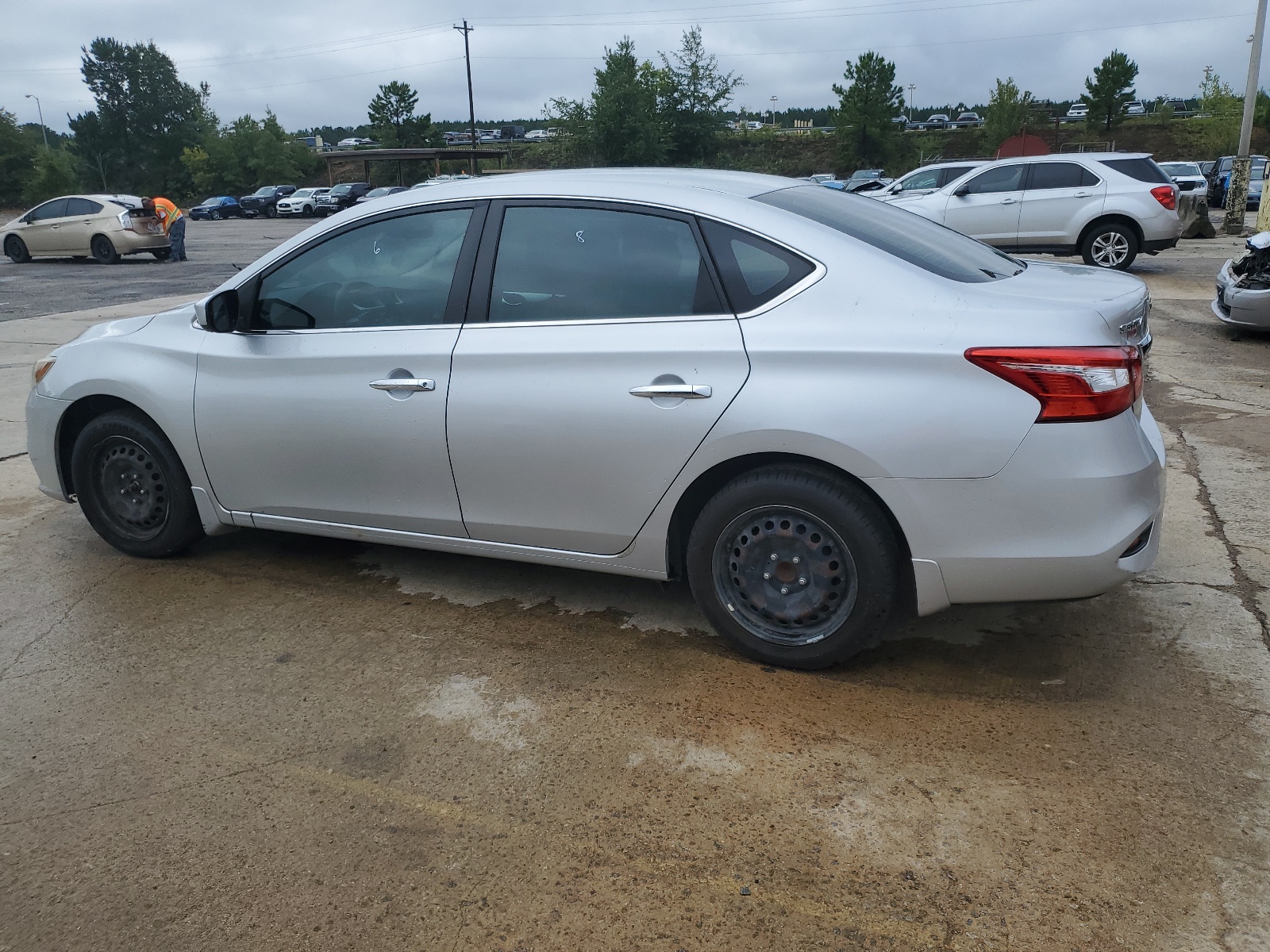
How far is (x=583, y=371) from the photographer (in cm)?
348

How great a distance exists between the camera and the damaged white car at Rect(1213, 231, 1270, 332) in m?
9.20

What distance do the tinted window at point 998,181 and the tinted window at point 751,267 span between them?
1319 cm

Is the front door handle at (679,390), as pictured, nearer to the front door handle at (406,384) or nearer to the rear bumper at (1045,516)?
the rear bumper at (1045,516)

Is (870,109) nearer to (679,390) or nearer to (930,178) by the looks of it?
(930,178)

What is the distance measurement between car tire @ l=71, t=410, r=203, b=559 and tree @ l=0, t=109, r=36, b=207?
5933 centimetres

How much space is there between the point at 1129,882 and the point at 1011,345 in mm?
1455

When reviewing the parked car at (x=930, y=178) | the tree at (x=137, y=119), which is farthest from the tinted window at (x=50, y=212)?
the tree at (x=137, y=119)

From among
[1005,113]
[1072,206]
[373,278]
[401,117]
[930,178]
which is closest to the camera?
[373,278]

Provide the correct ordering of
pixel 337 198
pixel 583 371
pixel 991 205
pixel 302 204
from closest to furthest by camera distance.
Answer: pixel 583 371 → pixel 991 205 → pixel 337 198 → pixel 302 204

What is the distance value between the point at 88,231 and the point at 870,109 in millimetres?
54199

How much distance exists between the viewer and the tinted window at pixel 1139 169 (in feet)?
47.1

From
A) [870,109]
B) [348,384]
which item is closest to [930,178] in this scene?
[348,384]

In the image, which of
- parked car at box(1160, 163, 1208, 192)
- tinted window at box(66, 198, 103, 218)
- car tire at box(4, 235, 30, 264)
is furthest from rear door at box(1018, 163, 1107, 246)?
car tire at box(4, 235, 30, 264)

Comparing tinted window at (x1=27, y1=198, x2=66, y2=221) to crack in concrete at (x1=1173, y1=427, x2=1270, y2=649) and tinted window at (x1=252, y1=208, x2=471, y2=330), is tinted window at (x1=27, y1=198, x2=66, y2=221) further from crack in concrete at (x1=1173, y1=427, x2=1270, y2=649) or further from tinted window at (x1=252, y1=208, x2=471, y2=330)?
crack in concrete at (x1=1173, y1=427, x2=1270, y2=649)
